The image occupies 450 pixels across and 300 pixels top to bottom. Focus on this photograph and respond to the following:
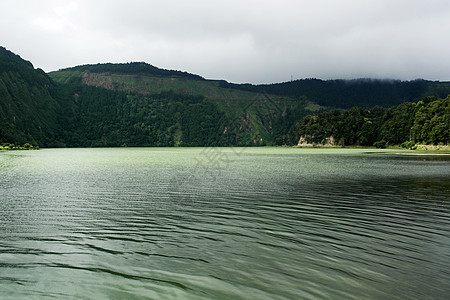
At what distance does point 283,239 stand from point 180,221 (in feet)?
17.0

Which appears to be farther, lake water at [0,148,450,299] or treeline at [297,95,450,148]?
treeline at [297,95,450,148]

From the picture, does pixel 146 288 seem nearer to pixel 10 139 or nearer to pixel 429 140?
pixel 429 140

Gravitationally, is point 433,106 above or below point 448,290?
above

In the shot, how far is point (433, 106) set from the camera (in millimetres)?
133500

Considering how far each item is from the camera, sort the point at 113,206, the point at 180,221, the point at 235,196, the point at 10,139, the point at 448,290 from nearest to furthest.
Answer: the point at 448,290
the point at 180,221
the point at 113,206
the point at 235,196
the point at 10,139

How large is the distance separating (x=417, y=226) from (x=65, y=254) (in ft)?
46.9

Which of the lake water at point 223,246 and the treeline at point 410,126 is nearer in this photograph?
the lake water at point 223,246

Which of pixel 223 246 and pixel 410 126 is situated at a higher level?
pixel 410 126

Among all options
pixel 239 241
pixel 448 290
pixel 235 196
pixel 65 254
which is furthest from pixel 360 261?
pixel 235 196

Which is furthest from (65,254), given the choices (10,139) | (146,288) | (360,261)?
(10,139)

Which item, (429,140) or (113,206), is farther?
(429,140)

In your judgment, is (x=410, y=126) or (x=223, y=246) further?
(x=410, y=126)

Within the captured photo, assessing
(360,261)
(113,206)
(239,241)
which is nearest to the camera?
(360,261)

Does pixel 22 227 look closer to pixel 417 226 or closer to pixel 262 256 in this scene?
pixel 262 256
